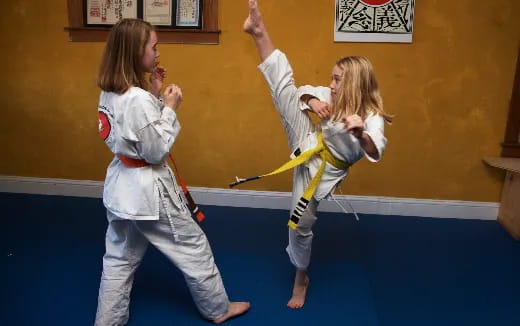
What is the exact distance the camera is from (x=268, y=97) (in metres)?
3.14

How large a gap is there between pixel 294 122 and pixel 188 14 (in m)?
1.49

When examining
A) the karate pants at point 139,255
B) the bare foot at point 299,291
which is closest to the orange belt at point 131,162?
the karate pants at point 139,255

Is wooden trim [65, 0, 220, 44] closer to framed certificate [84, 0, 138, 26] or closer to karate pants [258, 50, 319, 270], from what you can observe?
framed certificate [84, 0, 138, 26]

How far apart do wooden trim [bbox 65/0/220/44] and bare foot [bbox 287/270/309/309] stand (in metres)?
1.72

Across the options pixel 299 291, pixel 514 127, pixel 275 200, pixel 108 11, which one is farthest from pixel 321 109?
pixel 108 11

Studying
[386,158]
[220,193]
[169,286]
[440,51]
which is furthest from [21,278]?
[440,51]

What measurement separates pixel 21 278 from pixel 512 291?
2471 millimetres

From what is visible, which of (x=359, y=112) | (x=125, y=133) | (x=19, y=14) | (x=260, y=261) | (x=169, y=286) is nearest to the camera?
(x=125, y=133)

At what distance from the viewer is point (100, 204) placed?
331 centimetres

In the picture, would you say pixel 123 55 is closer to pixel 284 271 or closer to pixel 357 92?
pixel 357 92

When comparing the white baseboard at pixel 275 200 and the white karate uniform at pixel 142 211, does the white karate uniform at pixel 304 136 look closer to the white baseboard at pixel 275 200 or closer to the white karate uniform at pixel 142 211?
the white karate uniform at pixel 142 211

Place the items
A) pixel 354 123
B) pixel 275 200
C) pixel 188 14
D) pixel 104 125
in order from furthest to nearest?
pixel 275 200 → pixel 188 14 → pixel 104 125 → pixel 354 123

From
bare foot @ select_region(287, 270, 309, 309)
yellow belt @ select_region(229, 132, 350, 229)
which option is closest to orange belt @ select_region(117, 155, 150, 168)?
yellow belt @ select_region(229, 132, 350, 229)

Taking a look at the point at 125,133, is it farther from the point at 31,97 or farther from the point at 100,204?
the point at 31,97
